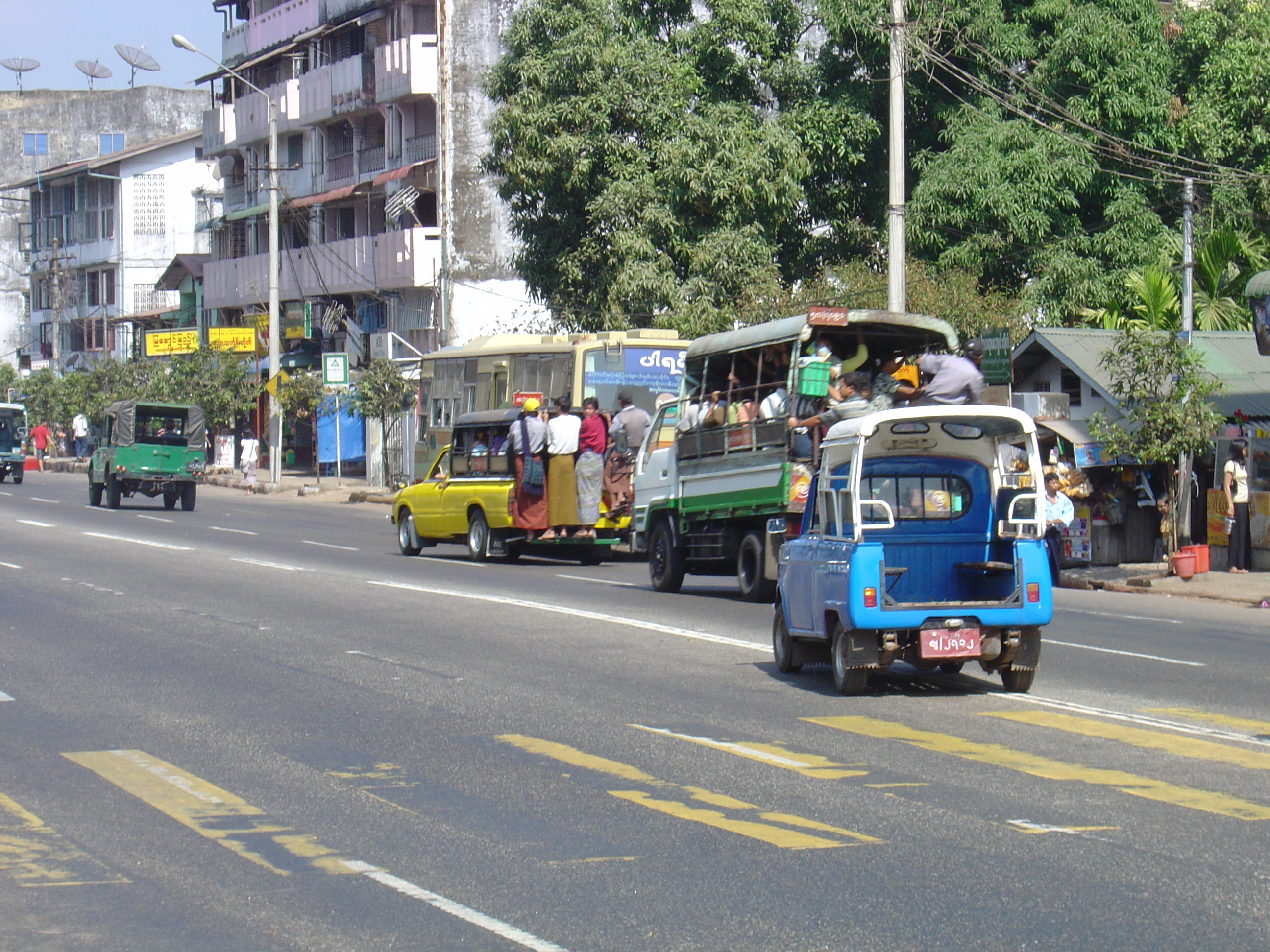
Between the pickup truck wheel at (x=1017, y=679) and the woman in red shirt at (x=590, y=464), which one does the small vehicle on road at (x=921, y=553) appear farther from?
the woman in red shirt at (x=590, y=464)

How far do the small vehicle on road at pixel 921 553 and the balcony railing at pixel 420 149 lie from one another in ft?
138

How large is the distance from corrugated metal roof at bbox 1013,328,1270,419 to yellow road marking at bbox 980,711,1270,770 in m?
15.1

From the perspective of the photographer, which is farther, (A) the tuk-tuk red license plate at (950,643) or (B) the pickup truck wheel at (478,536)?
(B) the pickup truck wheel at (478,536)

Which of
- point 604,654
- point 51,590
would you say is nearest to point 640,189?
point 51,590

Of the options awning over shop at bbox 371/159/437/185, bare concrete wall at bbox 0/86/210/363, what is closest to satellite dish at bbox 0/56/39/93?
bare concrete wall at bbox 0/86/210/363

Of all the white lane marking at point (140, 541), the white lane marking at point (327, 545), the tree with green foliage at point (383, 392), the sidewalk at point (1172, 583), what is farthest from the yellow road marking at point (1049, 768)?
the tree with green foliage at point (383, 392)

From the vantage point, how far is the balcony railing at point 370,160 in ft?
182

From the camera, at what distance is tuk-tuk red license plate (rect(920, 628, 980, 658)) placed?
10.7 meters

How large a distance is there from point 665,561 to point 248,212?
46924 millimetres

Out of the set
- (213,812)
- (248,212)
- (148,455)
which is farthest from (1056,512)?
(248,212)

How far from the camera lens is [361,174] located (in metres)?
56.3

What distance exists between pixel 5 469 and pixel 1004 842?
49522mm

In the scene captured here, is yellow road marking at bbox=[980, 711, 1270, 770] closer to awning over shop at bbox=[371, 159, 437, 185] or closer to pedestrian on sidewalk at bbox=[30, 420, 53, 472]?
awning over shop at bbox=[371, 159, 437, 185]

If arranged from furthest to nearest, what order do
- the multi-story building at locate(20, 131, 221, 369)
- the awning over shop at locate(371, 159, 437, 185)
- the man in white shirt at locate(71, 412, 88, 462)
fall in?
1. the multi-story building at locate(20, 131, 221, 369)
2. the man in white shirt at locate(71, 412, 88, 462)
3. the awning over shop at locate(371, 159, 437, 185)
